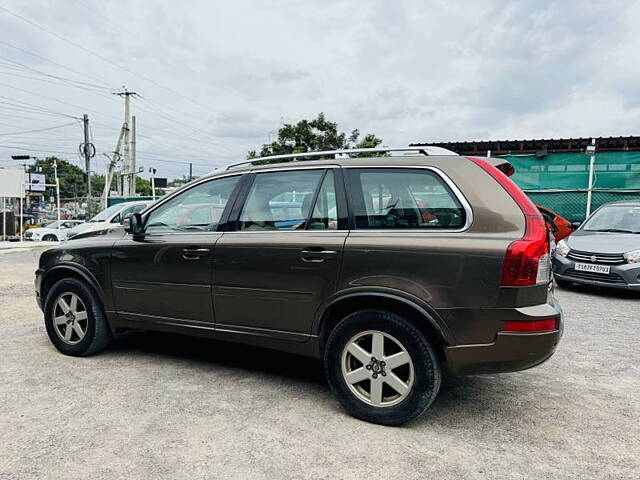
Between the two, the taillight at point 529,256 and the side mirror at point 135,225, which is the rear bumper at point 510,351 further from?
the side mirror at point 135,225

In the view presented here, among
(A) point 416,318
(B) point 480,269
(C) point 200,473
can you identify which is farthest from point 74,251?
(B) point 480,269

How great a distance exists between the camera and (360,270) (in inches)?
116

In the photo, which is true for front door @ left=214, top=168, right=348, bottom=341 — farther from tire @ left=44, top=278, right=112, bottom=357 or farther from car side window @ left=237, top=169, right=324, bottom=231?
tire @ left=44, top=278, right=112, bottom=357

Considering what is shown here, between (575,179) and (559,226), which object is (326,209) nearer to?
(559,226)

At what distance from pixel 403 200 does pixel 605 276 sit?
5.34 metres

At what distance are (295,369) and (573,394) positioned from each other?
2126 millimetres

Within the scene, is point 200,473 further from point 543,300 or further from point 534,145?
point 534,145

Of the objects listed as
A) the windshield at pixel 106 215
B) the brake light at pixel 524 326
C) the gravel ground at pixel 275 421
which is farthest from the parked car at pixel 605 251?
the windshield at pixel 106 215

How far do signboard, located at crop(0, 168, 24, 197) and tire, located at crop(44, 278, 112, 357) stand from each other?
19134 mm

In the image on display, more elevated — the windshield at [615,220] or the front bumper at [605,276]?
the windshield at [615,220]

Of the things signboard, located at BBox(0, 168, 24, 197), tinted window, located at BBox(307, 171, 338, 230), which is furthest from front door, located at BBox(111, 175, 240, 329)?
signboard, located at BBox(0, 168, 24, 197)

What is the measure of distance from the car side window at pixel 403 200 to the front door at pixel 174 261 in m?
1.10

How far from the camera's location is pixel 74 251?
419 centimetres

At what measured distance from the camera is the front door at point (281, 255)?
3121 millimetres
